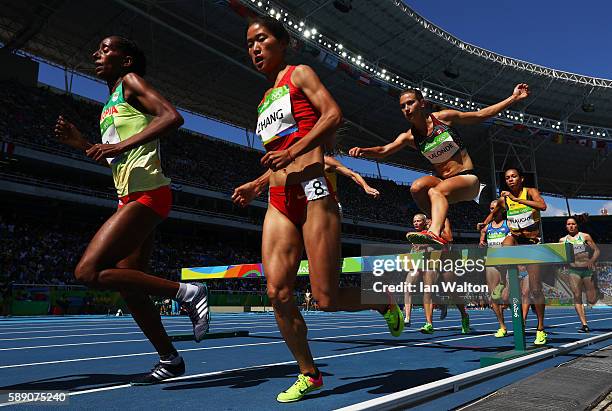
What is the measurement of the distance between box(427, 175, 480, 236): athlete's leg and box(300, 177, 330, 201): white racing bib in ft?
6.03

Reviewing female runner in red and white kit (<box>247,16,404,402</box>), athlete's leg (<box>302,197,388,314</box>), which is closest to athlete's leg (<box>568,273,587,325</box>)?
female runner in red and white kit (<box>247,16,404,402</box>)

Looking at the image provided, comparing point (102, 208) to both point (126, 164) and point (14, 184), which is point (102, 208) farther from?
point (126, 164)

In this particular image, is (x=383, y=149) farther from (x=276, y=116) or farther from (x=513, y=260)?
(x=276, y=116)

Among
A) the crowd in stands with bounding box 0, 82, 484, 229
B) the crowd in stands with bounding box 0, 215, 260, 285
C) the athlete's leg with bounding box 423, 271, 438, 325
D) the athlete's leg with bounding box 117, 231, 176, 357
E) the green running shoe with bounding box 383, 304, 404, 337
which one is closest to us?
the athlete's leg with bounding box 117, 231, 176, 357

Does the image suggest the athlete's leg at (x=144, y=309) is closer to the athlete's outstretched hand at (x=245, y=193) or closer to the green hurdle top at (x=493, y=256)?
the athlete's outstretched hand at (x=245, y=193)

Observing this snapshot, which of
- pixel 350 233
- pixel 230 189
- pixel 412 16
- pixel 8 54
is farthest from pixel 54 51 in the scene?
pixel 350 233

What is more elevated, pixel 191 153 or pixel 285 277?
pixel 191 153

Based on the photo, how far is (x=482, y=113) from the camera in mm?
4668

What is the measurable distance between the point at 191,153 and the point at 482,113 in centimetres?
3428

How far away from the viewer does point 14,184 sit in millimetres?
24469

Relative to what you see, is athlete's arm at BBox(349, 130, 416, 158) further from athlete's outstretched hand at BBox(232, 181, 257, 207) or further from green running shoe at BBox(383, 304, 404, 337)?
green running shoe at BBox(383, 304, 404, 337)

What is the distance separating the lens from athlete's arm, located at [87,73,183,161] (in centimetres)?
294

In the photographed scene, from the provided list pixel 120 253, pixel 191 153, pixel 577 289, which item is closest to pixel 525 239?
pixel 577 289

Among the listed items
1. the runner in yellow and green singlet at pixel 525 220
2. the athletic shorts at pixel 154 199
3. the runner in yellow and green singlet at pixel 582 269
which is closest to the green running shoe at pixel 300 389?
the athletic shorts at pixel 154 199
